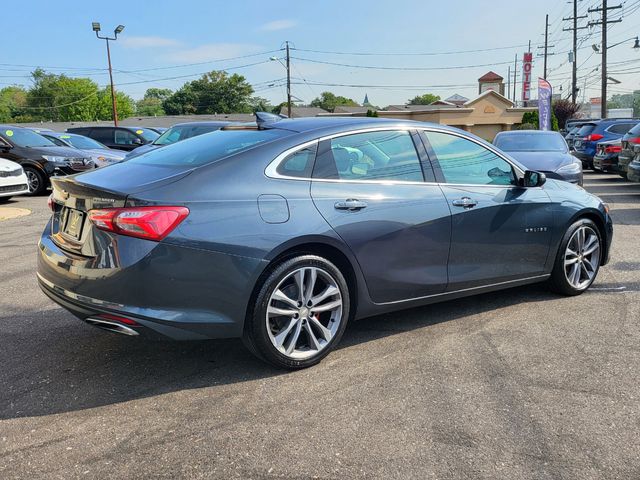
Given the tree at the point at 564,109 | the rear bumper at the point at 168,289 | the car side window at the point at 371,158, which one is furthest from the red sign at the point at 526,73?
the rear bumper at the point at 168,289

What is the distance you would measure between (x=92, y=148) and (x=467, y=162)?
41.5ft

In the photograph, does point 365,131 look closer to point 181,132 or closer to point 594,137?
point 181,132

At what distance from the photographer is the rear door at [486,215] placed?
437 cm

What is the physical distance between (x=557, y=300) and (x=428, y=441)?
9.44ft

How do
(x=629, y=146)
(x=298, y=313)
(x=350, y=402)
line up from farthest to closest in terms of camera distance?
1. (x=629, y=146)
2. (x=298, y=313)
3. (x=350, y=402)

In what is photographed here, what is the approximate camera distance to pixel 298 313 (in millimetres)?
3639

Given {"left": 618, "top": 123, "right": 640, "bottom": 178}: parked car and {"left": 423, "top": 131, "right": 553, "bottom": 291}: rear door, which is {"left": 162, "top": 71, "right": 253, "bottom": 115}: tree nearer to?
{"left": 618, "top": 123, "right": 640, "bottom": 178}: parked car

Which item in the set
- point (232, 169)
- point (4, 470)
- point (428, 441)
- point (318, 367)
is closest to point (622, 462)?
point (428, 441)

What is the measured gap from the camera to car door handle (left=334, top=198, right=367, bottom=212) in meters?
3.74

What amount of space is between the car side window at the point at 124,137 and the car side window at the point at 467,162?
52.6 ft

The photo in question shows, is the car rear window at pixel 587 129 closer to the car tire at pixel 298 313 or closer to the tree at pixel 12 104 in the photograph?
the car tire at pixel 298 313

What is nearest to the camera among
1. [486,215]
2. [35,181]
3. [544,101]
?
[486,215]

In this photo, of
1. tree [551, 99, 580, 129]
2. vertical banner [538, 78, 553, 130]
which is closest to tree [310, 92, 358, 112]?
tree [551, 99, 580, 129]

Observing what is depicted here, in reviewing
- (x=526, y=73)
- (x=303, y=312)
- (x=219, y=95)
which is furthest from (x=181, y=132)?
(x=219, y=95)
